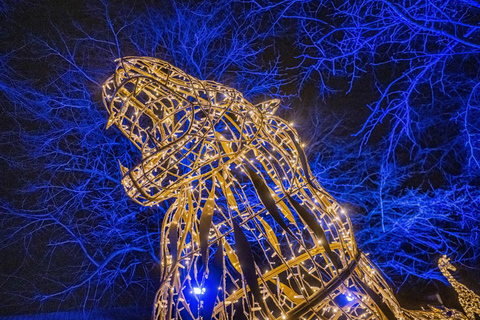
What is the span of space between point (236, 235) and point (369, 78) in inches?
194

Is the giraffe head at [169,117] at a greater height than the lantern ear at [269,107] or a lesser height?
lesser

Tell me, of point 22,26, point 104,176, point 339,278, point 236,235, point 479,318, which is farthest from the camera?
point 104,176

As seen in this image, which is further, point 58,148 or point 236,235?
point 58,148

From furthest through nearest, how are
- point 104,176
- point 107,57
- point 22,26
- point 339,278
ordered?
point 104,176 → point 107,57 → point 22,26 → point 339,278

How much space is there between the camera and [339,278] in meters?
1.65

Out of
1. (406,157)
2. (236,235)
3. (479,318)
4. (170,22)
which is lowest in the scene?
(479,318)

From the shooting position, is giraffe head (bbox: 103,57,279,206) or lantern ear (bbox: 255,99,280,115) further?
lantern ear (bbox: 255,99,280,115)

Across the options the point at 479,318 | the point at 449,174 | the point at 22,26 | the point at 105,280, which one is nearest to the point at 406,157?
the point at 449,174

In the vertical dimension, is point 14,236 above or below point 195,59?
below

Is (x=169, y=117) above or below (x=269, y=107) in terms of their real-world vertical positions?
below

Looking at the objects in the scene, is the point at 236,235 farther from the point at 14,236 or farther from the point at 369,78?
the point at 14,236

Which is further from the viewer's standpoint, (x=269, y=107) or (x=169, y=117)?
(x=269, y=107)

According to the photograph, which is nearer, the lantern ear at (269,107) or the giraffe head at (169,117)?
the giraffe head at (169,117)

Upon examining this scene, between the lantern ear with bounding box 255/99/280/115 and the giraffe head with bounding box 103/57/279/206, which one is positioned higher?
the lantern ear with bounding box 255/99/280/115
